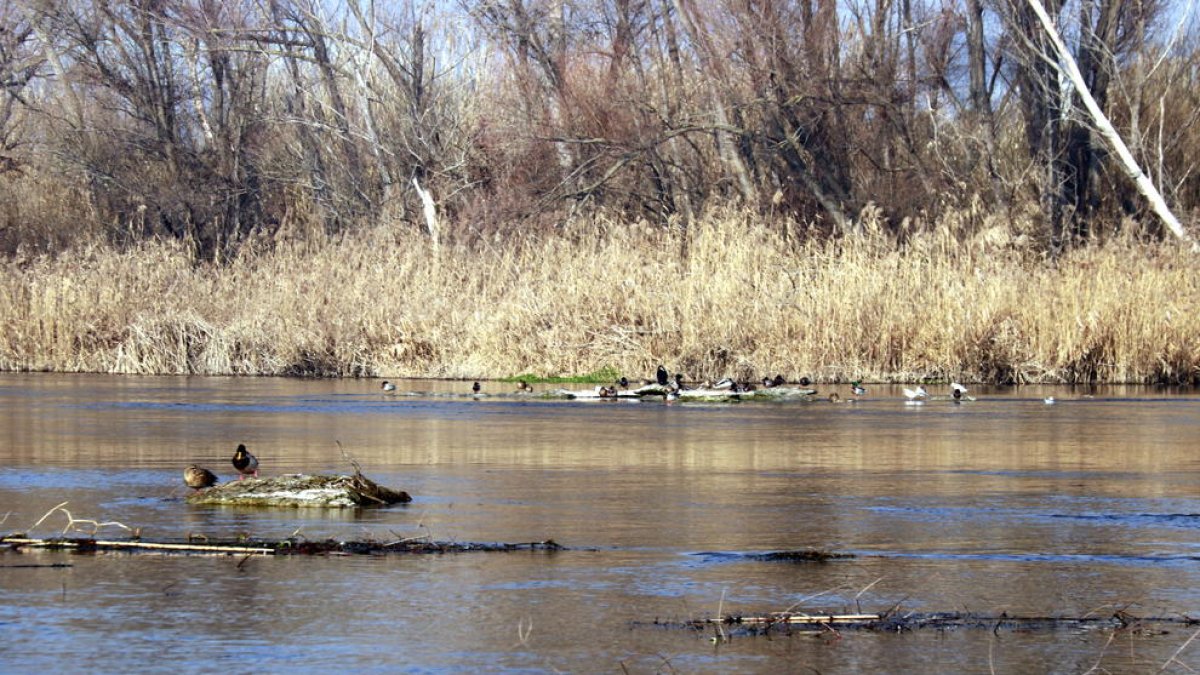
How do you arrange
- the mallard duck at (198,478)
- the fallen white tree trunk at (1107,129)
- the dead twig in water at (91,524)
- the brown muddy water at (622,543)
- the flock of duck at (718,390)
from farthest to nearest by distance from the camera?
the fallen white tree trunk at (1107,129)
the flock of duck at (718,390)
the mallard duck at (198,478)
the dead twig in water at (91,524)
the brown muddy water at (622,543)

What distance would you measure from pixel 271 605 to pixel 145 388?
15128mm

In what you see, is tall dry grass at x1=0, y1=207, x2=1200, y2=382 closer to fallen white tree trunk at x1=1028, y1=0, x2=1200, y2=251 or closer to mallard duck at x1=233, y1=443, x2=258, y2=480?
fallen white tree trunk at x1=1028, y1=0, x2=1200, y2=251

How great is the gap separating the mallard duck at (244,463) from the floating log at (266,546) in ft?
6.63

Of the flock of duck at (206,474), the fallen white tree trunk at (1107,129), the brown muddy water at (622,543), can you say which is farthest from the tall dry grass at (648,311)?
the flock of duck at (206,474)

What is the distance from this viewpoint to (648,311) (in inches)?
886

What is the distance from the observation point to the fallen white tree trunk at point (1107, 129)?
2819 cm

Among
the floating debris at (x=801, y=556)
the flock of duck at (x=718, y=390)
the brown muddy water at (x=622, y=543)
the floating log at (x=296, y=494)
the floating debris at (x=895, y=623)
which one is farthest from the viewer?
the flock of duck at (x=718, y=390)

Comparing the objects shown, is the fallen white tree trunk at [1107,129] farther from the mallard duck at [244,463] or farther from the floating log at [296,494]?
the floating log at [296,494]

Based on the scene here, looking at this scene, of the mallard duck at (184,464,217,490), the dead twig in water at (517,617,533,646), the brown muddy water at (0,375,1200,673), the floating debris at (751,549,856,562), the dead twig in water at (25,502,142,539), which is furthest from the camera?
the mallard duck at (184,464,217,490)

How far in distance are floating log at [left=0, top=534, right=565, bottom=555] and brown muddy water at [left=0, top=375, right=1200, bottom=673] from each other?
4.4 inches

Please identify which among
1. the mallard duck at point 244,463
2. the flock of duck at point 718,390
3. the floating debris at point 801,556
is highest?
the flock of duck at point 718,390

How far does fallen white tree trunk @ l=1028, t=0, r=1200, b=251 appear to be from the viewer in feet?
92.5

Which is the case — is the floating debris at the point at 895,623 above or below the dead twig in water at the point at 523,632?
above

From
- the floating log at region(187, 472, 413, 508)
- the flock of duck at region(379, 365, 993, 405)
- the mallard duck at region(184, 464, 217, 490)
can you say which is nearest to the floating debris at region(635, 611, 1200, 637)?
the floating log at region(187, 472, 413, 508)
